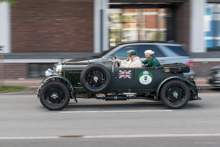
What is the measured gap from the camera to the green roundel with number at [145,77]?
829cm

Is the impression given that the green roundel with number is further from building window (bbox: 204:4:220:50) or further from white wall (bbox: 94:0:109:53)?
building window (bbox: 204:4:220:50)

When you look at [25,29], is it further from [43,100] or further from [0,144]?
[0,144]

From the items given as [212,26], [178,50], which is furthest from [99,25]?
[212,26]

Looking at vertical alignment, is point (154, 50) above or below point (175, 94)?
above

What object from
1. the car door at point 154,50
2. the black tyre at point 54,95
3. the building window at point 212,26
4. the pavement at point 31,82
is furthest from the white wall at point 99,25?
→ the black tyre at point 54,95

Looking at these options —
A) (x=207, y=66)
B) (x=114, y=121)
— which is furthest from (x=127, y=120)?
(x=207, y=66)

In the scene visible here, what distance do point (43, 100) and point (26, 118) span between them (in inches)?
29.8

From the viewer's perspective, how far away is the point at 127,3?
16.4 m

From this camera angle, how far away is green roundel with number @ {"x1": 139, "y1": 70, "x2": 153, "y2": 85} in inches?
326

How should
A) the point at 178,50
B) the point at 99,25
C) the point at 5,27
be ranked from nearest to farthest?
the point at 178,50 → the point at 5,27 → the point at 99,25

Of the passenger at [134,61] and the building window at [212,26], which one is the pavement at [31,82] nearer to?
the building window at [212,26]

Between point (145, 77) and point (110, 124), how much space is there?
6.31ft

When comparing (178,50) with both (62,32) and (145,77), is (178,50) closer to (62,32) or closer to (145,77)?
(145,77)

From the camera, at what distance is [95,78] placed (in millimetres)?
8109
